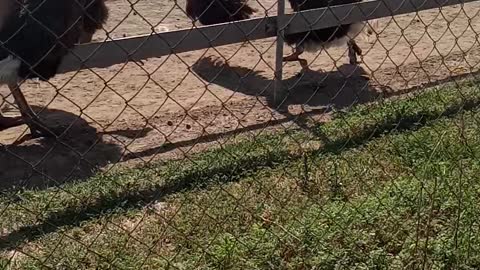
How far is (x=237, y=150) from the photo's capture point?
16.2 feet

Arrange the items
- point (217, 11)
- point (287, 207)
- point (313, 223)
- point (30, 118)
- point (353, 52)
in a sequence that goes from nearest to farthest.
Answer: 1. point (313, 223)
2. point (287, 207)
3. point (30, 118)
4. point (217, 11)
5. point (353, 52)

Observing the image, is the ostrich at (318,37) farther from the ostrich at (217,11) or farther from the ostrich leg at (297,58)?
the ostrich at (217,11)

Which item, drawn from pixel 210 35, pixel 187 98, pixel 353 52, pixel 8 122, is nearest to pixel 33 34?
pixel 8 122

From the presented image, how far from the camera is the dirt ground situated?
5023 millimetres

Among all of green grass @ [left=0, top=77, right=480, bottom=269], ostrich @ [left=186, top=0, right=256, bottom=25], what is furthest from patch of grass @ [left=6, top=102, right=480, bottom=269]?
ostrich @ [left=186, top=0, right=256, bottom=25]

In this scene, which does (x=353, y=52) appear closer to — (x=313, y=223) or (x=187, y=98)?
(x=187, y=98)

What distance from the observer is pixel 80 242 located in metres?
3.65

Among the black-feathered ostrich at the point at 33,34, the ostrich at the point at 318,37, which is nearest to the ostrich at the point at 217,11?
the ostrich at the point at 318,37

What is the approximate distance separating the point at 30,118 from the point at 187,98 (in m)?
1.31

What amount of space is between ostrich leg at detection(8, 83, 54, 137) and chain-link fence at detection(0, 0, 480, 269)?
0.04 feet

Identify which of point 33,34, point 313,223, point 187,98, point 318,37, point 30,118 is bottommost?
point 187,98

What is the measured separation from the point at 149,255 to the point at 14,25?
1.95 m

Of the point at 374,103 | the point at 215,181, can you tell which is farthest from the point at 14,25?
the point at 374,103

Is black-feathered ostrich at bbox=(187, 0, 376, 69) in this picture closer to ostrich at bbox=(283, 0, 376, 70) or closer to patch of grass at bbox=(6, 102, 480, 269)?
ostrich at bbox=(283, 0, 376, 70)
